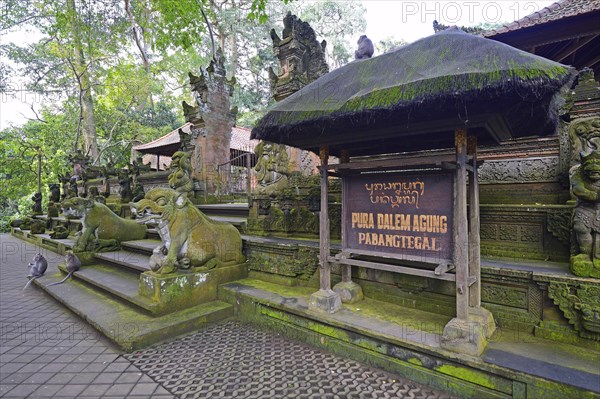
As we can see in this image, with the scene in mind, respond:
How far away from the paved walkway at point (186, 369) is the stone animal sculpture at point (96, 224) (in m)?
2.39

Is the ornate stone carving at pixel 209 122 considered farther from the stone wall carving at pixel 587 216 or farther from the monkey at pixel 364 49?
the stone wall carving at pixel 587 216

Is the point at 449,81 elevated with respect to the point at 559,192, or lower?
elevated

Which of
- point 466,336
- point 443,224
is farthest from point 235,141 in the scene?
point 466,336

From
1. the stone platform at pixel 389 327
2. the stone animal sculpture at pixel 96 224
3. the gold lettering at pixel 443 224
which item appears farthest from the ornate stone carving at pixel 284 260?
the stone animal sculpture at pixel 96 224

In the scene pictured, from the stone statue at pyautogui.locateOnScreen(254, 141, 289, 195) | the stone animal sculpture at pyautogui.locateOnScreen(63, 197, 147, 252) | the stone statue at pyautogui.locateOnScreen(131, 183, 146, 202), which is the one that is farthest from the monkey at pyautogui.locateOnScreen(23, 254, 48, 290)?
the stone statue at pyautogui.locateOnScreen(254, 141, 289, 195)

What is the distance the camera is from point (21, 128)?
17.6 metres

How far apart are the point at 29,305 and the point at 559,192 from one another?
7.72 meters

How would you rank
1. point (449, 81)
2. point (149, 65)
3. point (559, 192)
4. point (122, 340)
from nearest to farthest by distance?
point (449, 81) < point (122, 340) < point (559, 192) < point (149, 65)

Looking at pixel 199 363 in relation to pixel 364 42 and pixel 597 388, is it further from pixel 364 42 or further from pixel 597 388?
pixel 364 42

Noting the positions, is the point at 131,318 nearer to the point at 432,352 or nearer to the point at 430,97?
the point at 432,352

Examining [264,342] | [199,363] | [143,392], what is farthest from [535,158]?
[143,392]

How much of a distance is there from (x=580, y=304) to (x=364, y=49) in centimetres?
311

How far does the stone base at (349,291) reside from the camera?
351 cm

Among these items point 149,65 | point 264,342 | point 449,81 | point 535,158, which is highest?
point 149,65
